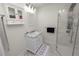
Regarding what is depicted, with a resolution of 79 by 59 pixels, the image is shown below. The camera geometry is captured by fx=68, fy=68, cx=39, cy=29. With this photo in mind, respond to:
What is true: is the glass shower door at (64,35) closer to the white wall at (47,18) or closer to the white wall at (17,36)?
the white wall at (47,18)

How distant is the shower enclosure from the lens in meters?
1.30

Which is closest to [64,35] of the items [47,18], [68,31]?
[68,31]

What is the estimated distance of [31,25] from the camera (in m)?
1.35

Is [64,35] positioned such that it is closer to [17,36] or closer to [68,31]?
[68,31]

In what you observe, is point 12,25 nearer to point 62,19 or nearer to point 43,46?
point 43,46

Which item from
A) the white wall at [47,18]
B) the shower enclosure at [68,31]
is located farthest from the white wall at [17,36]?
the shower enclosure at [68,31]

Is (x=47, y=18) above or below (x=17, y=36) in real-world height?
above

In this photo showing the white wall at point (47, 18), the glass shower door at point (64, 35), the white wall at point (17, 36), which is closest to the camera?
the white wall at point (17, 36)

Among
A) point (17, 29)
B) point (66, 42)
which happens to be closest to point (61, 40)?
point (66, 42)

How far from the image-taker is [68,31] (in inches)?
55.1

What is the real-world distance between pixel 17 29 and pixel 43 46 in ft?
2.07

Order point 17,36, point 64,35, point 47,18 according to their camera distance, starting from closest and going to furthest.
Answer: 1. point 17,36
2. point 47,18
3. point 64,35

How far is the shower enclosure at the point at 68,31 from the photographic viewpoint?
4.25 ft

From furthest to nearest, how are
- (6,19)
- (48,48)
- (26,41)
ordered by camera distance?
(48,48), (26,41), (6,19)
